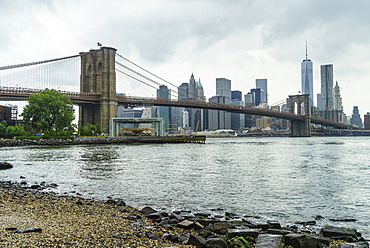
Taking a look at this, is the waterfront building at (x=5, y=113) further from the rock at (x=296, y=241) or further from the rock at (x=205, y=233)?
the rock at (x=296, y=241)

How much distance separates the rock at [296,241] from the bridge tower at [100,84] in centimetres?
7344

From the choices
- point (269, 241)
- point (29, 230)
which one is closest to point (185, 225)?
point (269, 241)

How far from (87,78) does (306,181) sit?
7761 centimetres

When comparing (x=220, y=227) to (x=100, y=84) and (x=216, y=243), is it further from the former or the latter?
(x=100, y=84)

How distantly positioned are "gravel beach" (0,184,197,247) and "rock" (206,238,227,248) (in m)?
0.64

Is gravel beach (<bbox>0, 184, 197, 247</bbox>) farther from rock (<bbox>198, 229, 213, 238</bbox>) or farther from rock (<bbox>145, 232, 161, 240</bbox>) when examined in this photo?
rock (<bbox>198, 229, 213, 238</bbox>)

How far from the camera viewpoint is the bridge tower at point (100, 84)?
77.0 meters

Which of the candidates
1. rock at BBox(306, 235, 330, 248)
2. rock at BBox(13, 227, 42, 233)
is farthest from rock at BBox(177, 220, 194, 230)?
rock at BBox(13, 227, 42, 233)

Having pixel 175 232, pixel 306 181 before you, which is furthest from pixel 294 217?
pixel 306 181

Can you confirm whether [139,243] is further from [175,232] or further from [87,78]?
[87,78]

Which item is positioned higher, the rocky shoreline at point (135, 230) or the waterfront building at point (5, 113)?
the waterfront building at point (5, 113)

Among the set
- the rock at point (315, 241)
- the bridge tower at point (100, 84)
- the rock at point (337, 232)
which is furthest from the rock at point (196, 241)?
the bridge tower at point (100, 84)

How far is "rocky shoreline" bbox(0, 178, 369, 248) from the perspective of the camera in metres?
5.76

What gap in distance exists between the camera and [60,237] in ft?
19.1
